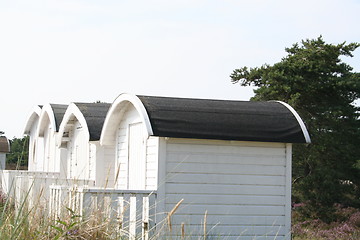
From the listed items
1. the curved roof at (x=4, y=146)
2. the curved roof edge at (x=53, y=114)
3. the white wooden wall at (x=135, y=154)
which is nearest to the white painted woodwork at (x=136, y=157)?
the white wooden wall at (x=135, y=154)

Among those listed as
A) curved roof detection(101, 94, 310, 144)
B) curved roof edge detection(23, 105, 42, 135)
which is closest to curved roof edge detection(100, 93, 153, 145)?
curved roof detection(101, 94, 310, 144)

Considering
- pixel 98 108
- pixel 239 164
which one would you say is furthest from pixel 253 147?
pixel 98 108

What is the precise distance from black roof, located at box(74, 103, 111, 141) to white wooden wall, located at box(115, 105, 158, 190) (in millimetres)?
1795

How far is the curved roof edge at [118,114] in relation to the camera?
1055cm

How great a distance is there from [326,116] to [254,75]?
2295 mm

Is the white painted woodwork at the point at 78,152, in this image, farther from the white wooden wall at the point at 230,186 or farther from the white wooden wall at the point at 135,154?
the white wooden wall at the point at 230,186

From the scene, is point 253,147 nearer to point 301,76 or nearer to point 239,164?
point 239,164

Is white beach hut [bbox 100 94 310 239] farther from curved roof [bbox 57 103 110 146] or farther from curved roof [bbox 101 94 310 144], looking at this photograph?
curved roof [bbox 57 103 110 146]

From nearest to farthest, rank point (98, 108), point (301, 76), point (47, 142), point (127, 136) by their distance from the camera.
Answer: point (127, 136), point (98, 108), point (301, 76), point (47, 142)

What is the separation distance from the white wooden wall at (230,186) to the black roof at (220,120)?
233 mm

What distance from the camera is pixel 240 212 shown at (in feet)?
36.2

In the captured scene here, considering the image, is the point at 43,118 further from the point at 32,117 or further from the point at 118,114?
the point at 118,114

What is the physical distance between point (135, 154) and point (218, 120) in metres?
2.14

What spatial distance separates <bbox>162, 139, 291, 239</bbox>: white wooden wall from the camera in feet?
35.2
